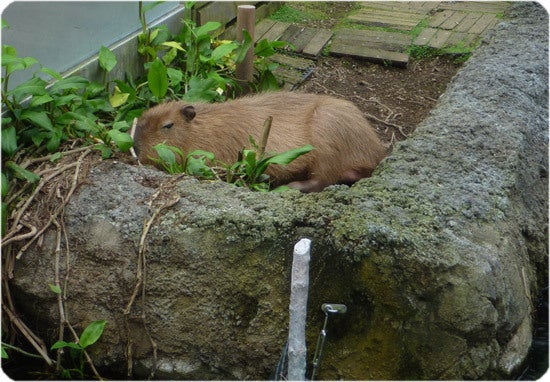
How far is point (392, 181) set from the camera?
3799 millimetres

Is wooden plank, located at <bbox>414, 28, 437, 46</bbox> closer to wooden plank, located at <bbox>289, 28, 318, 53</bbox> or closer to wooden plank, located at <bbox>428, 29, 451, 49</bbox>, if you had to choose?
wooden plank, located at <bbox>428, 29, 451, 49</bbox>

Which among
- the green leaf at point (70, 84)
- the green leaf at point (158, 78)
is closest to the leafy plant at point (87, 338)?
the green leaf at point (70, 84)

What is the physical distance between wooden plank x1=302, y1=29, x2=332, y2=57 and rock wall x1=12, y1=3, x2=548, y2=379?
9.82ft

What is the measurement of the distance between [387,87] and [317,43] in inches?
34.9

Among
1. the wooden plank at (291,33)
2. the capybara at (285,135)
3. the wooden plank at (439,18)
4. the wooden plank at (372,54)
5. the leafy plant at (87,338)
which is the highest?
the capybara at (285,135)

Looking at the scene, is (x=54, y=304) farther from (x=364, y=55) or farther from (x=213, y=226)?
(x=364, y=55)

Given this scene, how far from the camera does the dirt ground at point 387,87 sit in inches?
244

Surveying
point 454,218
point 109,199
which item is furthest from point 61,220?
point 454,218

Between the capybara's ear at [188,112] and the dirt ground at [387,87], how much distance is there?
1670 mm

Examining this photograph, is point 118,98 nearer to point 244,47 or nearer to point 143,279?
point 244,47

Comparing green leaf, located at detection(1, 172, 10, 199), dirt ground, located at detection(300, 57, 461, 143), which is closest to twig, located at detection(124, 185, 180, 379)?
green leaf, located at detection(1, 172, 10, 199)

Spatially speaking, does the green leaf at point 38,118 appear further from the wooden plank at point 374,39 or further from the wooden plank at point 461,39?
the wooden plank at point 461,39

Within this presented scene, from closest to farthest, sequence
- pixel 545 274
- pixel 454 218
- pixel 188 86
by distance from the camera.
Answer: pixel 454 218
pixel 545 274
pixel 188 86

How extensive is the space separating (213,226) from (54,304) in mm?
942
